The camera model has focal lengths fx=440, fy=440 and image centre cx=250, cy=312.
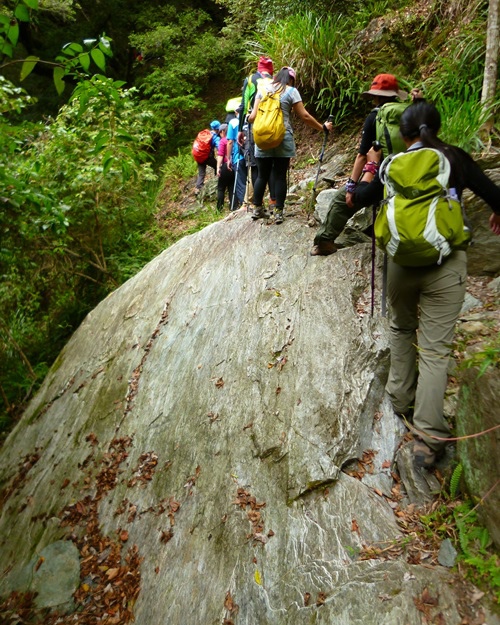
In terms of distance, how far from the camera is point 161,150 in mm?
15469

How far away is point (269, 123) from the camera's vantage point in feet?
16.9

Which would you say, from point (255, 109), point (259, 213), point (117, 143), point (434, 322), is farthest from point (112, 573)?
point (255, 109)

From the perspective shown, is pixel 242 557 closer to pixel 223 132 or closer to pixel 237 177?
pixel 237 177

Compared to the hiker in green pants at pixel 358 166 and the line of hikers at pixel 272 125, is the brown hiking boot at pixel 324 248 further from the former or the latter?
the line of hikers at pixel 272 125

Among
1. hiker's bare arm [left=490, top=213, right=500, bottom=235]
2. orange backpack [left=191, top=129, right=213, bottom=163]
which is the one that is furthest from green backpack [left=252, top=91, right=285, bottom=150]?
orange backpack [left=191, top=129, right=213, bottom=163]

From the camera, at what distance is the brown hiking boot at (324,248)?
5.02 metres

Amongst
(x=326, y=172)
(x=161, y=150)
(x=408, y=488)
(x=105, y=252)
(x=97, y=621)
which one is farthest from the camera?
(x=161, y=150)

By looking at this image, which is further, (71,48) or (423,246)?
(423,246)

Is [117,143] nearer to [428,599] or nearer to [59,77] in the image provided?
[59,77]

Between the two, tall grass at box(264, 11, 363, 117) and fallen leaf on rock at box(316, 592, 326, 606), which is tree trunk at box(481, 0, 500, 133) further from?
fallen leaf on rock at box(316, 592, 326, 606)

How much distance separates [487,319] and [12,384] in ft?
27.7

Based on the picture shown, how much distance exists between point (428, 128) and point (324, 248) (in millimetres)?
2200

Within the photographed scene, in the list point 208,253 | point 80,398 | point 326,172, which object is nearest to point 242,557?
point 80,398

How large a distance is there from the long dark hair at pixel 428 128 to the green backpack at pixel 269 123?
2.37 metres
